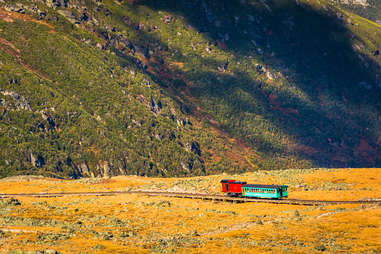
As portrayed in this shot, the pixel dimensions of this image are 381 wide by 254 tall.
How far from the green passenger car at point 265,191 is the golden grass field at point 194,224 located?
4484 mm

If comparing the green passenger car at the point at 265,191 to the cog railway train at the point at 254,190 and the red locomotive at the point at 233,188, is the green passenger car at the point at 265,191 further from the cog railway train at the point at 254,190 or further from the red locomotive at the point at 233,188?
the red locomotive at the point at 233,188

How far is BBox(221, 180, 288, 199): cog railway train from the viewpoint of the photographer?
97.7 meters

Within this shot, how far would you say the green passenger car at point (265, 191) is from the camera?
320 ft

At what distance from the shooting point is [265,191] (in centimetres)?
9875

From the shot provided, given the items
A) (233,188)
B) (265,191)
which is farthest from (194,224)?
(233,188)

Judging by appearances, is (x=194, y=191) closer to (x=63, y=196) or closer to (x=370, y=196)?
(x=63, y=196)

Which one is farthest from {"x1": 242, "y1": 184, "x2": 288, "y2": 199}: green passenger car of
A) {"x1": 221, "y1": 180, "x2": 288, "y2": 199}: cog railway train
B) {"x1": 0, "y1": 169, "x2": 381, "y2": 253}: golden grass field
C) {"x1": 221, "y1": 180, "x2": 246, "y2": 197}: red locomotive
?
{"x1": 0, "y1": 169, "x2": 381, "y2": 253}: golden grass field

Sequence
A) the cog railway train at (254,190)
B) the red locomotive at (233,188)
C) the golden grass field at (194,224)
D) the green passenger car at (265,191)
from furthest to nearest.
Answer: the red locomotive at (233,188) < the cog railway train at (254,190) < the green passenger car at (265,191) < the golden grass field at (194,224)

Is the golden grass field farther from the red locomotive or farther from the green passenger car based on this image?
the red locomotive

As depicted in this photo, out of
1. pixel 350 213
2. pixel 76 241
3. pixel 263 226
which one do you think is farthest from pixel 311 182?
pixel 76 241

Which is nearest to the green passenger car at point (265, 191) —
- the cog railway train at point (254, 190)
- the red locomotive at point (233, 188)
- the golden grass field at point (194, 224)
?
the cog railway train at point (254, 190)

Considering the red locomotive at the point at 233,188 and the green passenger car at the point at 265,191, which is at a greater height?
the green passenger car at the point at 265,191

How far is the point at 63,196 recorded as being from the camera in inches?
4624

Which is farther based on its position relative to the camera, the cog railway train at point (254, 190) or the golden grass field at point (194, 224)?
the cog railway train at point (254, 190)
